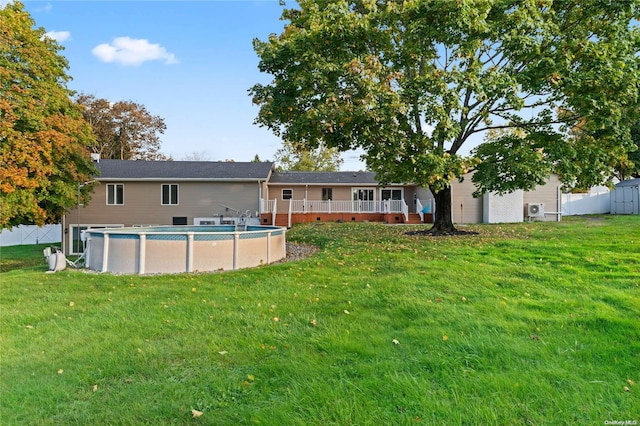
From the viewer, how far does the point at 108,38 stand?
42.1 feet

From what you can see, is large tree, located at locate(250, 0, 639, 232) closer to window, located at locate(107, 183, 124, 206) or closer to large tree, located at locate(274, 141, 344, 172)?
window, located at locate(107, 183, 124, 206)

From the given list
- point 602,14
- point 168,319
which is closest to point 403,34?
point 602,14

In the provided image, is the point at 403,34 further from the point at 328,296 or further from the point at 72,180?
the point at 72,180

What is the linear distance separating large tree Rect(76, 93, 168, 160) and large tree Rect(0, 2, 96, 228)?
20.7m

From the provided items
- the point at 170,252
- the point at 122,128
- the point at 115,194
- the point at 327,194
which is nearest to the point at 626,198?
the point at 327,194

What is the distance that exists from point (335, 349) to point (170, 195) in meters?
19.0

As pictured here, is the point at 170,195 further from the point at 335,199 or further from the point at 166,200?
the point at 335,199

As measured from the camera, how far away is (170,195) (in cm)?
2039

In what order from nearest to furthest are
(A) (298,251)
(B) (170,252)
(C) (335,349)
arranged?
(C) (335,349) < (B) (170,252) < (A) (298,251)

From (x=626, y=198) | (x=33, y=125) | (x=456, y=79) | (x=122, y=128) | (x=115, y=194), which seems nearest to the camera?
(x=456, y=79)

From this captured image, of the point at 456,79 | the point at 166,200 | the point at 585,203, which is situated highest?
the point at 456,79

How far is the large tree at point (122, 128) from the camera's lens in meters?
33.3

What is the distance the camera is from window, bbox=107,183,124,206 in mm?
20219

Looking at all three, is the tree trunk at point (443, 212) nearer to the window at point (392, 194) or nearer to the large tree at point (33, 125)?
the window at point (392, 194)
